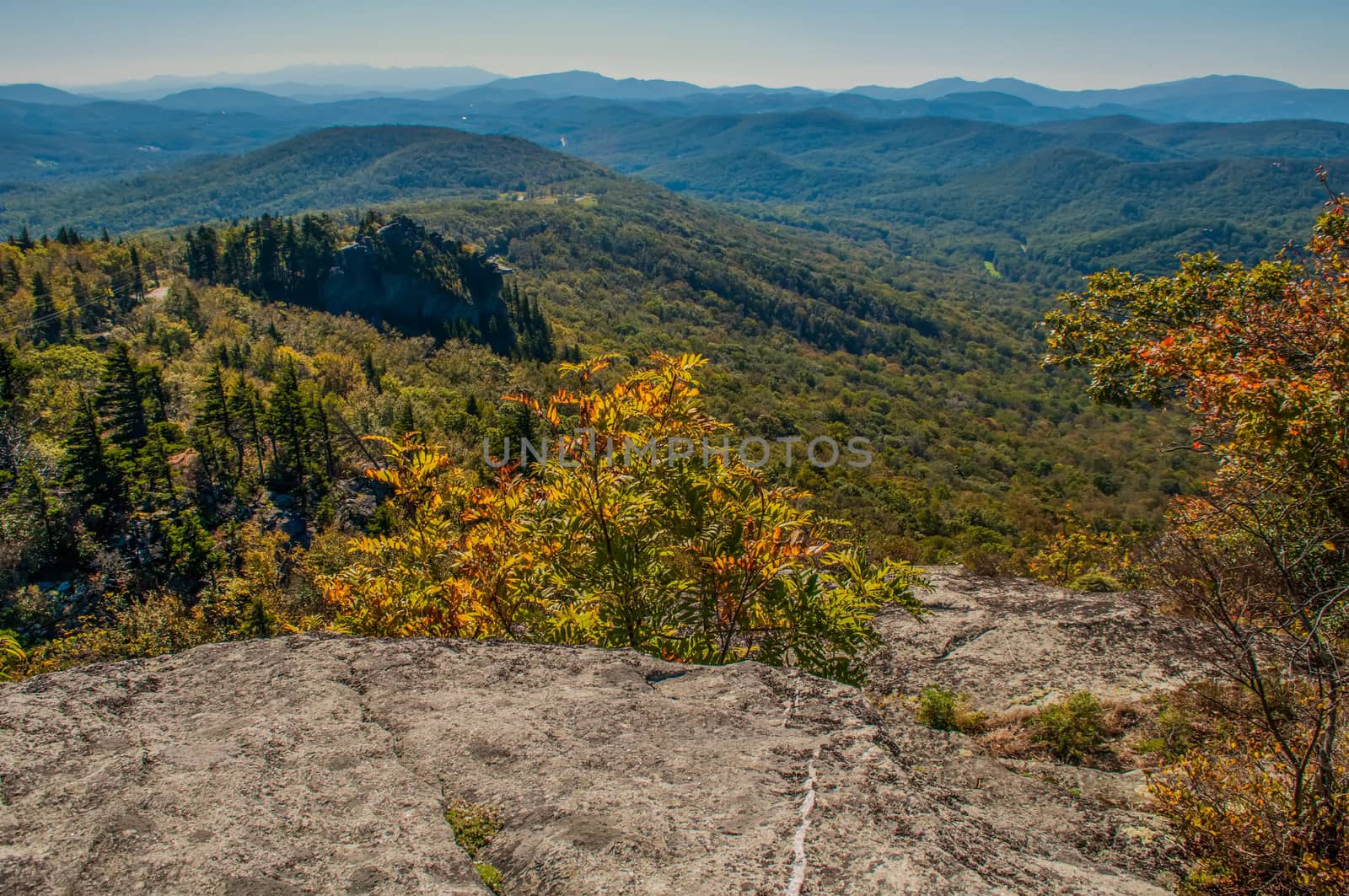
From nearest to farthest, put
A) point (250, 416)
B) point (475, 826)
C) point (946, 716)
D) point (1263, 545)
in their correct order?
point (475, 826)
point (946, 716)
point (1263, 545)
point (250, 416)

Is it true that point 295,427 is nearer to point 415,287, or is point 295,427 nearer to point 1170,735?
point 1170,735

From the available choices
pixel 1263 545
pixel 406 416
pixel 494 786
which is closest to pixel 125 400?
pixel 406 416

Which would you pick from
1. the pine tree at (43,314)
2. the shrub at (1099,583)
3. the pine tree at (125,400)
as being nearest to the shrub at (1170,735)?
the shrub at (1099,583)

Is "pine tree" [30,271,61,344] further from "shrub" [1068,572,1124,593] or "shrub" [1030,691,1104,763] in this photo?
"shrub" [1030,691,1104,763]

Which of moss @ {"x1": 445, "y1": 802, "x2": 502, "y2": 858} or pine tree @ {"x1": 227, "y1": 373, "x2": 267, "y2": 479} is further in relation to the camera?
pine tree @ {"x1": 227, "y1": 373, "x2": 267, "y2": 479}

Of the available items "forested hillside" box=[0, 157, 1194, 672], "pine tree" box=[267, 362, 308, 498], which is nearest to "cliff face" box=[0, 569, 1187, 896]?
"forested hillside" box=[0, 157, 1194, 672]

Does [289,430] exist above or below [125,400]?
below

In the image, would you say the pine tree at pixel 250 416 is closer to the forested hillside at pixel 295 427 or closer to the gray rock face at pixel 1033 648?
the forested hillside at pixel 295 427
